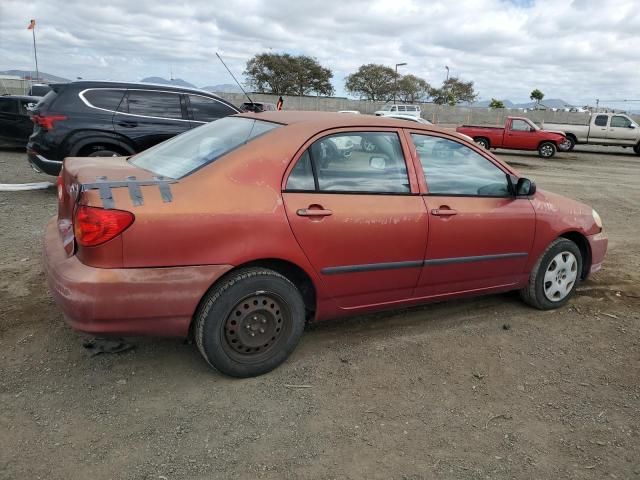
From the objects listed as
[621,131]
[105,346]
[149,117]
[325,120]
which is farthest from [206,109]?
[621,131]

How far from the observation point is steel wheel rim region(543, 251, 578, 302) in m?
4.33

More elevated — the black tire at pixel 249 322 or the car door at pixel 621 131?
the car door at pixel 621 131

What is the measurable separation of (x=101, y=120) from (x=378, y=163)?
215 inches

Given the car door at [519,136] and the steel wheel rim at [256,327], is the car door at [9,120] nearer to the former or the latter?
the steel wheel rim at [256,327]

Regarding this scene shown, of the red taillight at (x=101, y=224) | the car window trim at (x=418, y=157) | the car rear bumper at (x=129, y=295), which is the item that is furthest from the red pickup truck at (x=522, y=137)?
the red taillight at (x=101, y=224)

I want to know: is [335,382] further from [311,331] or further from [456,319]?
[456,319]

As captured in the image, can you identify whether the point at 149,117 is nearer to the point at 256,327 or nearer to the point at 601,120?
the point at 256,327

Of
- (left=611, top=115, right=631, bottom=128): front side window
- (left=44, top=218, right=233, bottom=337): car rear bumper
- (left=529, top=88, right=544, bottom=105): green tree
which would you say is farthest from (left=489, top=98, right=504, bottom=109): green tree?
(left=44, top=218, right=233, bottom=337): car rear bumper

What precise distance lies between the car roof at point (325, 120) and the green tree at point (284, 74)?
59.6 m

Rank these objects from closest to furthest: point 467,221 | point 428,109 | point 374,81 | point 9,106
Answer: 1. point 467,221
2. point 9,106
3. point 428,109
4. point 374,81

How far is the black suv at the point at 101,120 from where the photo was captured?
24.0ft

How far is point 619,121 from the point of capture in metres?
22.8

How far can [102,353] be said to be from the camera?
132 inches

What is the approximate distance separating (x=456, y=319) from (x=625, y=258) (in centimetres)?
315
